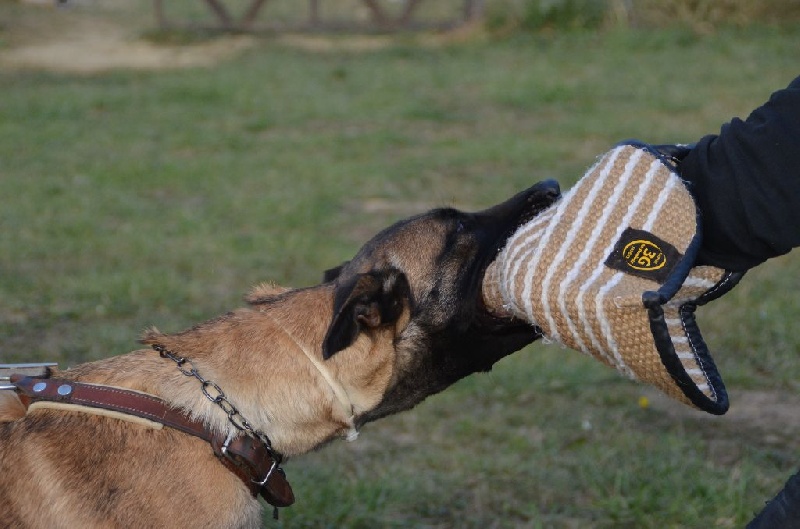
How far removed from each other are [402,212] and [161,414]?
198 inches

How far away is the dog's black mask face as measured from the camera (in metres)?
3.13

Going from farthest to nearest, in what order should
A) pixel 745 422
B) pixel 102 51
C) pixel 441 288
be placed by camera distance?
pixel 102 51 < pixel 745 422 < pixel 441 288

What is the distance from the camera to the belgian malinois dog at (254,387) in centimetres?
275

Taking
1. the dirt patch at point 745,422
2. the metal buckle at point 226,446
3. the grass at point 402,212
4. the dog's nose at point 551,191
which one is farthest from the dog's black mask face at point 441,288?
the dirt patch at point 745,422

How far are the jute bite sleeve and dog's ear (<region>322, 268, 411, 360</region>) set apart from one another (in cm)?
45

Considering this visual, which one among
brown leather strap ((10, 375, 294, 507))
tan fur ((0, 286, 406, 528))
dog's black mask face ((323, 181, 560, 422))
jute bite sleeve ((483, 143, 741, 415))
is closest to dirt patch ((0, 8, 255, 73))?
dog's black mask face ((323, 181, 560, 422))

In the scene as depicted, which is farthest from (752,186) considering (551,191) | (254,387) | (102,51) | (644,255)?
(102,51)

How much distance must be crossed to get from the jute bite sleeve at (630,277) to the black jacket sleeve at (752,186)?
6 cm

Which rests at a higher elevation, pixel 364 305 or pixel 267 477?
pixel 364 305

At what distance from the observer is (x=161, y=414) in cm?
283

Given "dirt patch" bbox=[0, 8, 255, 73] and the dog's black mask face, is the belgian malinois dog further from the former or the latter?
"dirt patch" bbox=[0, 8, 255, 73]

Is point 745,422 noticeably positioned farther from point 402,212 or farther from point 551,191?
point 402,212

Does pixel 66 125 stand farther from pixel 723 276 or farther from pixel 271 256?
pixel 723 276

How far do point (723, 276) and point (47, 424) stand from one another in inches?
75.9
